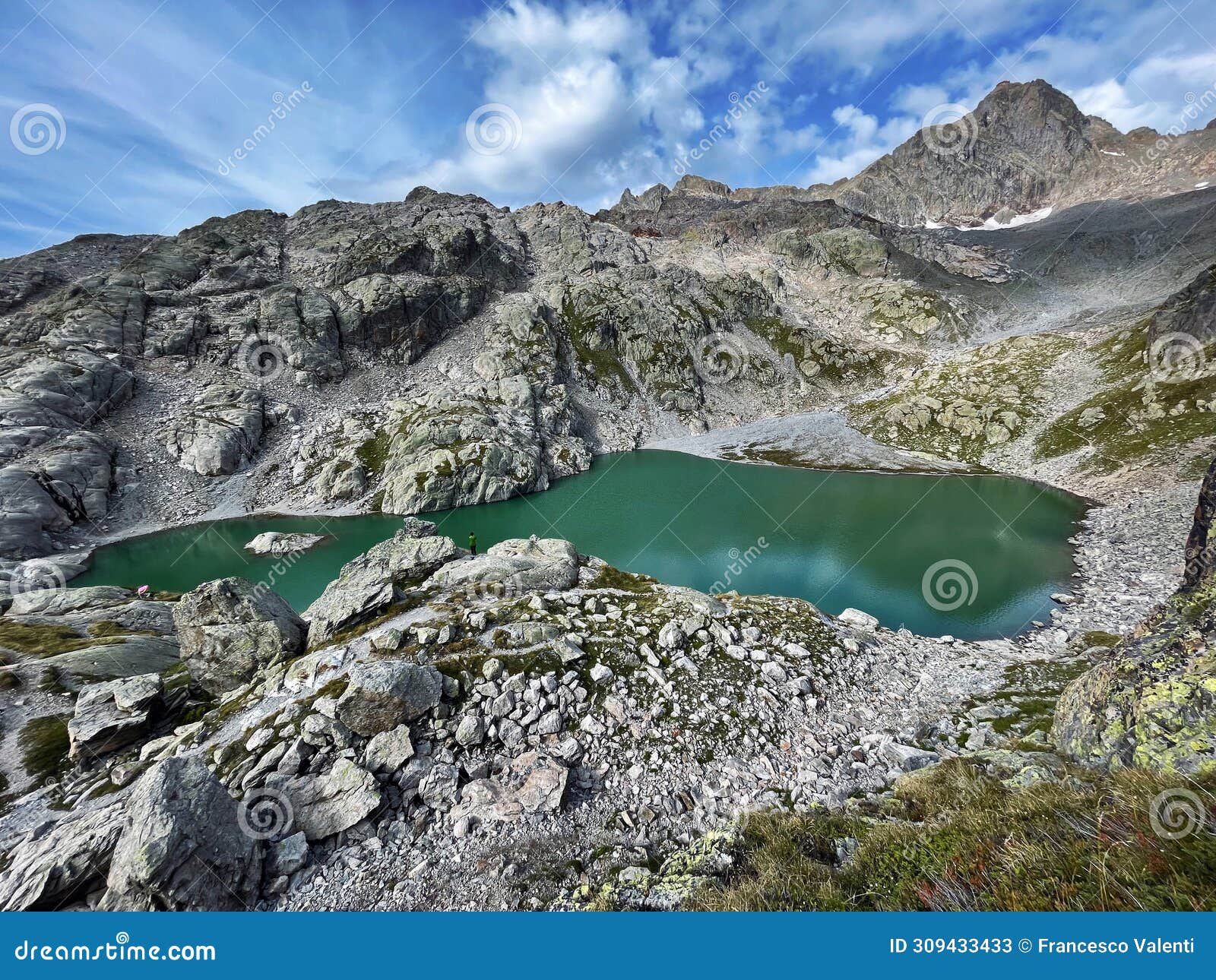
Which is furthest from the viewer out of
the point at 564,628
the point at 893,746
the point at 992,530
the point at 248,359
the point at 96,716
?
the point at 248,359

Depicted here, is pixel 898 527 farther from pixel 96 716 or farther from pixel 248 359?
pixel 248 359

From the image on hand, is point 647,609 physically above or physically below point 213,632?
above

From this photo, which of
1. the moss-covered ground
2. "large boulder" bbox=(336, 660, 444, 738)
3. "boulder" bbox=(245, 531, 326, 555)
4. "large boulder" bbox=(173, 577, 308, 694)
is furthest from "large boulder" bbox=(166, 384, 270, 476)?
the moss-covered ground

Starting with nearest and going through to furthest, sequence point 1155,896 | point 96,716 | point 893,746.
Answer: point 1155,896 → point 893,746 → point 96,716

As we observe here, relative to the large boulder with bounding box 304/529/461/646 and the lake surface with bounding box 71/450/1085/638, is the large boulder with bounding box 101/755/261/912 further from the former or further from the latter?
the lake surface with bounding box 71/450/1085/638

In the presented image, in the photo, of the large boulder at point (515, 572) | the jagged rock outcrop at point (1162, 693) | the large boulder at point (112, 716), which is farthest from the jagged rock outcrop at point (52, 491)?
the jagged rock outcrop at point (1162, 693)

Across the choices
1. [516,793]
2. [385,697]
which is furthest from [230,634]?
[516,793]

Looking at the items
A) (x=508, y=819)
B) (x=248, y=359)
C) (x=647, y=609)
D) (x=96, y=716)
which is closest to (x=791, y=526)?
(x=647, y=609)
